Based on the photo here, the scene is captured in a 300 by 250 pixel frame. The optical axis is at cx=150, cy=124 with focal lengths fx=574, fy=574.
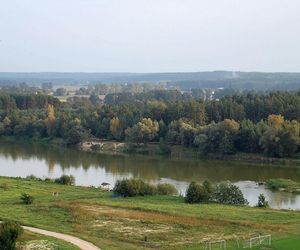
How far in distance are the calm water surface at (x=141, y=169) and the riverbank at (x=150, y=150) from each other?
8.39ft

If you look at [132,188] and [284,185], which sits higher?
[132,188]

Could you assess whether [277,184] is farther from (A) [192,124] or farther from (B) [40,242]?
(A) [192,124]

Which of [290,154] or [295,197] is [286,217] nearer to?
[295,197]

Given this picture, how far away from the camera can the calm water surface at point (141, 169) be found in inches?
1861

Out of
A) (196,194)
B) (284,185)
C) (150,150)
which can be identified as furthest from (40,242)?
(150,150)

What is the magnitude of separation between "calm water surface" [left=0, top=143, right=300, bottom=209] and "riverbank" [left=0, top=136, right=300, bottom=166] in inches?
101

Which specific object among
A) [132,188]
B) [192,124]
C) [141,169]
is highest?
[132,188]

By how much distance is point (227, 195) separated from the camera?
3281cm

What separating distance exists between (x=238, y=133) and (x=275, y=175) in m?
13.6

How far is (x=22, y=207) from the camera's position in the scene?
29297 mm

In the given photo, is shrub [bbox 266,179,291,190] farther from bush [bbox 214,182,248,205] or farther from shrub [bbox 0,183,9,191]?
shrub [bbox 0,183,9,191]

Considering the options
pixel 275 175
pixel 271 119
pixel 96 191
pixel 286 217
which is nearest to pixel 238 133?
pixel 271 119

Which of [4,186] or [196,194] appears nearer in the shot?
[196,194]

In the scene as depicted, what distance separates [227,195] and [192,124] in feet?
129
